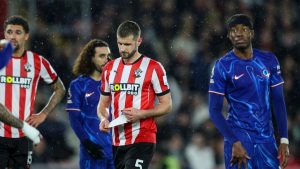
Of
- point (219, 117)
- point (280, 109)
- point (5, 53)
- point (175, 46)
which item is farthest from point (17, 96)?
point (175, 46)

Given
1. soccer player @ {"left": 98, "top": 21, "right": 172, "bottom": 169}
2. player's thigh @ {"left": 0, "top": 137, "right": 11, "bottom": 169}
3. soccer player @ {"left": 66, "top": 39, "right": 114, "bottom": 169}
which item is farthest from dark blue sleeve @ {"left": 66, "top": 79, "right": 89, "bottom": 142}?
soccer player @ {"left": 98, "top": 21, "right": 172, "bottom": 169}

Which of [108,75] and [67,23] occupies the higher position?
[67,23]

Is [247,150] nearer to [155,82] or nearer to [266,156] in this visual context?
[266,156]

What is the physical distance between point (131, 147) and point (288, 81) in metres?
6.37

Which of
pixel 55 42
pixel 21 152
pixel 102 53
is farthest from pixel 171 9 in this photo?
pixel 21 152

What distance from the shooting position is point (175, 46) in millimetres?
13602

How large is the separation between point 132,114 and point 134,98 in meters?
0.20

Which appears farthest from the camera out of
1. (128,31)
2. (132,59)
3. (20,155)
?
(20,155)

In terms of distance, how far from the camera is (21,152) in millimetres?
8367

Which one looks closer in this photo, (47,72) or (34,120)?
(34,120)

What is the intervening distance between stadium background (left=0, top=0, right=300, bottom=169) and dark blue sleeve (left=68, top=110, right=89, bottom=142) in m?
2.65

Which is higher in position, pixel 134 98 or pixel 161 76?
pixel 161 76

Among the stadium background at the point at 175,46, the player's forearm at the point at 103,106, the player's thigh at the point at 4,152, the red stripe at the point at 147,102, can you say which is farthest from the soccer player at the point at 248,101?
the stadium background at the point at 175,46

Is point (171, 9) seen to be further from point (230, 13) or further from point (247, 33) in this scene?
point (247, 33)
